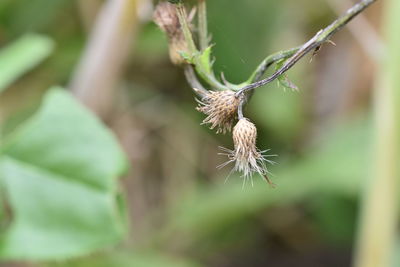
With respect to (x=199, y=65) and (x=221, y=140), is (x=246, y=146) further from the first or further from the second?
(x=221, y=140)

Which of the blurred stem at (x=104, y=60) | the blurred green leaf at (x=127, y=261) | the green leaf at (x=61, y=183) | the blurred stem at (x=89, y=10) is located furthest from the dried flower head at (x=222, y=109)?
the blurred stem at (x=89, y=10)

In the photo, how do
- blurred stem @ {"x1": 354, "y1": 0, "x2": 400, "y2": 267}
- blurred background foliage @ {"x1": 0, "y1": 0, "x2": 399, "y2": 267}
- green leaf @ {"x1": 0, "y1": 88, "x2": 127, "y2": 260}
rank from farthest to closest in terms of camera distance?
blurred background foliage @ {"x1": 0, "y1": 0, "x2": 399, "y2": 267} → blurred stem @ {"x1": 354, "y1": 0, "x2": 400, "y2": 267} → green leaf @ {"x1": 0, "y1": 88, "x2": 127, "y2": 260}

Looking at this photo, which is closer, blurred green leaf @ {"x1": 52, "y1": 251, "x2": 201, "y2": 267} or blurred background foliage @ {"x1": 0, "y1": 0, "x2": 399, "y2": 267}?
blurred green leaf @ {"x1": 52, "y1": 251, "x2": 201, "y2": 267}

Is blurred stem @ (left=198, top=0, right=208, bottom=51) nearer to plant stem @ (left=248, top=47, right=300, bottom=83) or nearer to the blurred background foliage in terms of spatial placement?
plant stem @ (left=248, top=47, right=300, bottom=83)

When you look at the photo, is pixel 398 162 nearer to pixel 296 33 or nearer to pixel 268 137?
pixel 268 137

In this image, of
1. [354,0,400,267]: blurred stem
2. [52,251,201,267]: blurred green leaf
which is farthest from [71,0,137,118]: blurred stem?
[354,0,400,267]: blurred stem

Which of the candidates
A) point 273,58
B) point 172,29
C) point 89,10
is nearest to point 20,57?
point 89,10

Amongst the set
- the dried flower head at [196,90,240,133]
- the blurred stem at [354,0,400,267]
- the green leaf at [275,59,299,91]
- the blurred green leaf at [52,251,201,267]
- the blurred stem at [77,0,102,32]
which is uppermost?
the blurred stem at [77,0,102,32]
